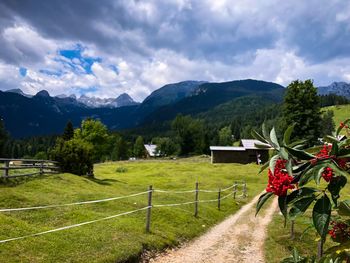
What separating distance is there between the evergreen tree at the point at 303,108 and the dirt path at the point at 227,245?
56.7 metres

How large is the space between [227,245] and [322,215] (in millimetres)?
14815

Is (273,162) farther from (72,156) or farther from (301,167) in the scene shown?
(72,156)

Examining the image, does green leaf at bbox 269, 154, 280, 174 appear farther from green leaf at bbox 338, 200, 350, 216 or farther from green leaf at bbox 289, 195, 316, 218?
green leaf at bbox 338, 200, 350, 216

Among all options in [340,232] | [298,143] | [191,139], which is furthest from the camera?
[191,139]

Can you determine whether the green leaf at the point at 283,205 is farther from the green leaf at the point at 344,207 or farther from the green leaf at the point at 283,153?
the green leaf at the point at 344,207

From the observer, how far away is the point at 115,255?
11.9 m

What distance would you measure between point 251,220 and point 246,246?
290 inches

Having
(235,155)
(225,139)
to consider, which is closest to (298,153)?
(235,155)

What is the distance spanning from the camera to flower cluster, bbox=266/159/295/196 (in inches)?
125

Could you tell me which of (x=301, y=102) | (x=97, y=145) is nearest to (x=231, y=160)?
(x=301, y=102)

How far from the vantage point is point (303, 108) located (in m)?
77.2

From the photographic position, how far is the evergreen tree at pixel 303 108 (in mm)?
76000

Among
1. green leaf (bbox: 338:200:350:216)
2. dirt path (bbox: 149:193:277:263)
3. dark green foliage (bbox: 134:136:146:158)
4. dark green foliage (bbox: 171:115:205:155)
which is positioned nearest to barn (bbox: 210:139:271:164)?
dark green foliage (bbox: 171:115:205:155)

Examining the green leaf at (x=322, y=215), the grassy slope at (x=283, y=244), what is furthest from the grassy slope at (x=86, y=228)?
the green leaf at (x=322, y=215)
